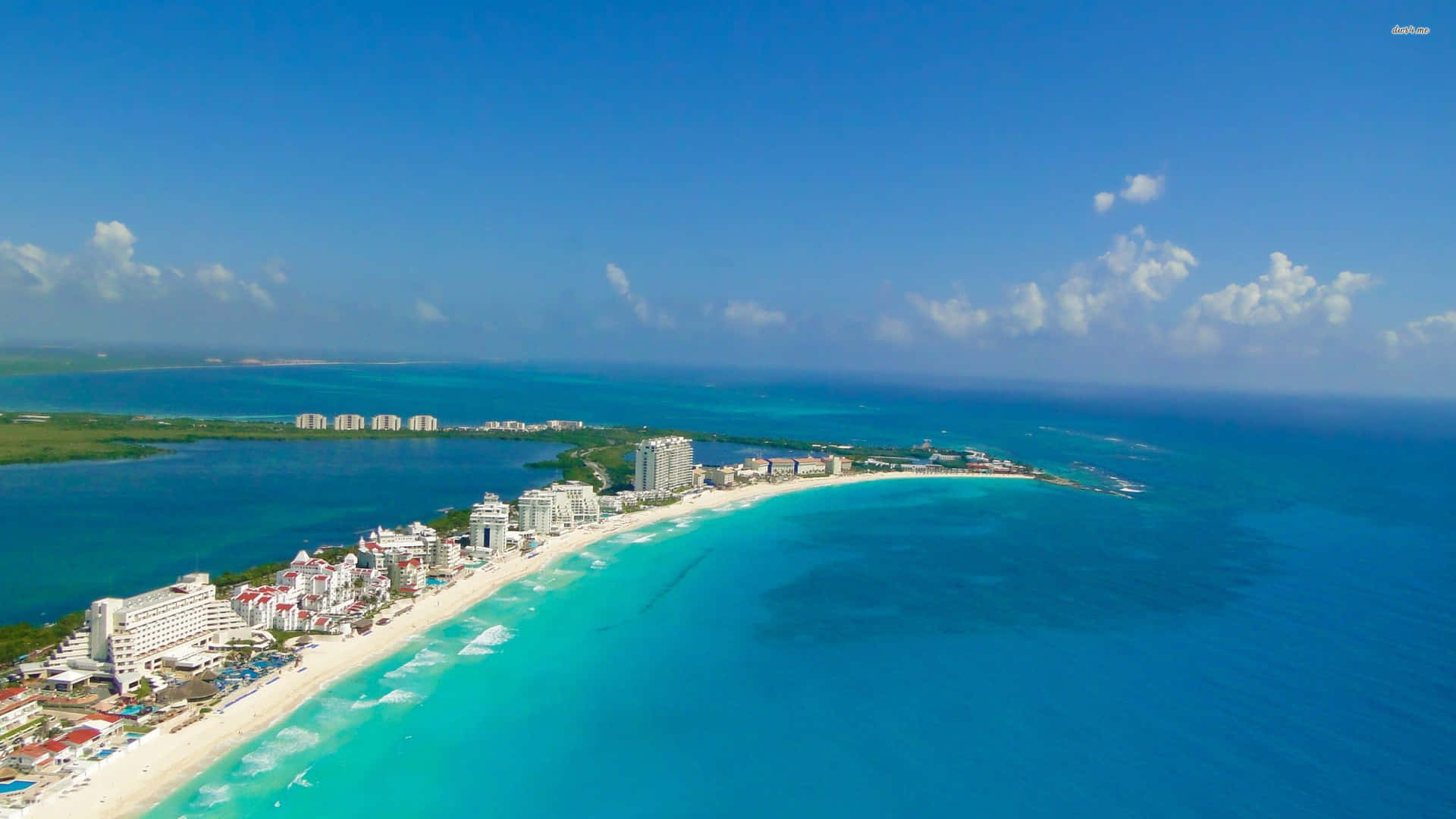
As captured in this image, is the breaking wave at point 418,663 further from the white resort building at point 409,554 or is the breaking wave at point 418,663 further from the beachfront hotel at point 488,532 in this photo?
the beachfront hotel at point 488,532

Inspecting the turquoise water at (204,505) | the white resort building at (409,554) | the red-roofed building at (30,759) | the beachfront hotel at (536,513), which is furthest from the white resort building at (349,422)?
the red-roofed building at (30,759)

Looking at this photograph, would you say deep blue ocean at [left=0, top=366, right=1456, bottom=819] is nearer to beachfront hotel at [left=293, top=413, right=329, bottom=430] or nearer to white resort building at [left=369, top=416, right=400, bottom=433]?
beachfront hotel at [left=293, top=413, right=329, bottom=430]

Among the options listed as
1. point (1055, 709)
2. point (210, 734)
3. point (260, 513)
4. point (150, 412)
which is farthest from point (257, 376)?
point (1055, 709)

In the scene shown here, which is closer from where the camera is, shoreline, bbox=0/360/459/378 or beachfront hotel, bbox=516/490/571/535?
beachfront hotel, bbox=516/490/571/535

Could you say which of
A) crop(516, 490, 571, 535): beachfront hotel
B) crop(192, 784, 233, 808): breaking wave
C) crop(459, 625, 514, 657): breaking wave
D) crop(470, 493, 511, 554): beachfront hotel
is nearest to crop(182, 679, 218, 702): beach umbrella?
crop(192, 784, 233, 808): breaking wave

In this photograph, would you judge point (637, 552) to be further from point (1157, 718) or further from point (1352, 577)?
point (1352, 577)

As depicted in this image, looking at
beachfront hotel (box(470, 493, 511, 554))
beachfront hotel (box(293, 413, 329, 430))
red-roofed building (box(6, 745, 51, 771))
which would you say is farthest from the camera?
beachfront hotel (box(293, 413, 329, 430))
